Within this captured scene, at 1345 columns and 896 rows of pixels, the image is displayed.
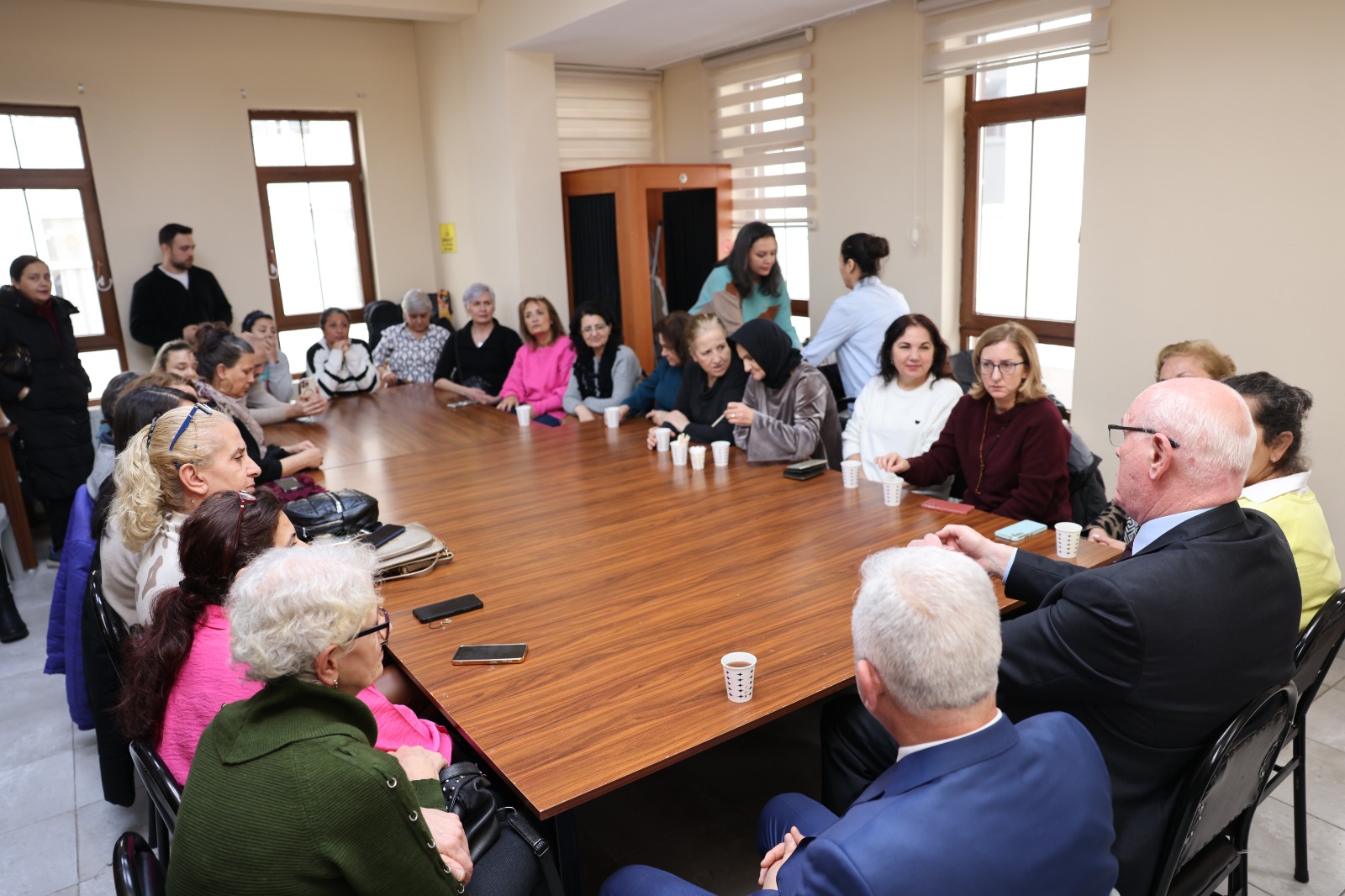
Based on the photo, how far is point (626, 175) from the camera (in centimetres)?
617

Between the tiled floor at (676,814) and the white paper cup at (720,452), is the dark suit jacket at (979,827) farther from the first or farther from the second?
the white paper cup at (720,452)

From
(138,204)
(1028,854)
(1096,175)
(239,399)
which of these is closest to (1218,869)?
(1028,854)

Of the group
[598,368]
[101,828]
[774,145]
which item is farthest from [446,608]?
[774,145]

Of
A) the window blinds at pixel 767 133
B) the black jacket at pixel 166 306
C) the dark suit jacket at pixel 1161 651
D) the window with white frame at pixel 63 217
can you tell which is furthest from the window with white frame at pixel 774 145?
the dark suit jacket at pixel 1161 651

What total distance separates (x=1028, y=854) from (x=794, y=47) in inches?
229

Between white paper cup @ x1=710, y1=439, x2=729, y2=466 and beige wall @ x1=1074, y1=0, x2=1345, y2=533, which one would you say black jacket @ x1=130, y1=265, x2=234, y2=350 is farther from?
beige wall @ x1=1074, y1=0, x2=1345, y2=533

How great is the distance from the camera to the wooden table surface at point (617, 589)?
1891mm

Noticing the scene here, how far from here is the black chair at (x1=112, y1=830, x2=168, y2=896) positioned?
1460mm

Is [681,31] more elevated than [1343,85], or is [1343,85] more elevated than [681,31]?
[681,31]

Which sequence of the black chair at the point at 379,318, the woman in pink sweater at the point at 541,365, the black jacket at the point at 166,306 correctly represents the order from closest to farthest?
the woman in pink sweater at the point at 541,365 < the black jacket at the point at 166,306 < the black chair at the point at 379,318

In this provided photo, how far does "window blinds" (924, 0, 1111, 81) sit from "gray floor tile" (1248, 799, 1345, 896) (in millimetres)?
3469

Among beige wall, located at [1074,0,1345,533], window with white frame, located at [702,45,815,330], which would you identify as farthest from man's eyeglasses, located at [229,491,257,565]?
window with white frame, located at [702,45,815,330]

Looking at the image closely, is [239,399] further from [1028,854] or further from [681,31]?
[1028,854]

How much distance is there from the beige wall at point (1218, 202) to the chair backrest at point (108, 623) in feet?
14.3
